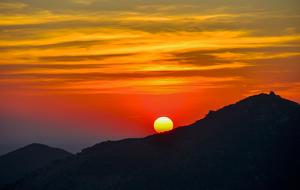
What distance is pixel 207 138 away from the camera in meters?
65.8

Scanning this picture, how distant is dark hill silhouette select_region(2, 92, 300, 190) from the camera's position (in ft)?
179

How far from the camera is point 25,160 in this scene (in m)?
108

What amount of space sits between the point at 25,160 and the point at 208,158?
69493 mm

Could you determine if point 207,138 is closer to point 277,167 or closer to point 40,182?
point 277,167

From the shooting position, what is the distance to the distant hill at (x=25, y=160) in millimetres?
100500

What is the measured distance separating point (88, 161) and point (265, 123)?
34.7 m

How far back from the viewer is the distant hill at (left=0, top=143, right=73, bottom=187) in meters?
100

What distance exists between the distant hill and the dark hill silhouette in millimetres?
Answer: 27589

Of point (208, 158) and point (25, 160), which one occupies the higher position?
point (25, 160)

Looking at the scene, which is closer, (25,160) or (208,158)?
(208,158)

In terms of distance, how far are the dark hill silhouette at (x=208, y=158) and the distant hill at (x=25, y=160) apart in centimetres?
2759

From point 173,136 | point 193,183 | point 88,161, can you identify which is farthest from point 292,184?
point 88,161

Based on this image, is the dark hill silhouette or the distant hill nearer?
the dark hill silhouette

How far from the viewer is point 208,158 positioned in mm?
59375
